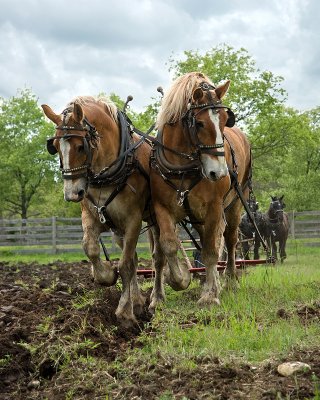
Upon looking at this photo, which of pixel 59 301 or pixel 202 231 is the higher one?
pixel 202 231

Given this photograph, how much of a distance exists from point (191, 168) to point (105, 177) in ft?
2.72

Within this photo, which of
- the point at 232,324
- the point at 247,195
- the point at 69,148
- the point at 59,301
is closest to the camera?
the point at 232,324

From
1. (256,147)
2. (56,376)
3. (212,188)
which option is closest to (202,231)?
(212,188)

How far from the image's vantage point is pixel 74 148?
17.2 feet

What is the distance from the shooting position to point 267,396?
10.3 feet

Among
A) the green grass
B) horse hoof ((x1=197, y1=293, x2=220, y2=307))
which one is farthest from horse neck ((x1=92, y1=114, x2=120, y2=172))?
horse hoof ((x1=197, y1=293, x2=220, y2=307))

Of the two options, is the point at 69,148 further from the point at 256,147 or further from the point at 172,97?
the point at 256,147

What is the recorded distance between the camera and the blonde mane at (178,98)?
5.84 metres

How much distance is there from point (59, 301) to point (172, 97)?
7.77 feet

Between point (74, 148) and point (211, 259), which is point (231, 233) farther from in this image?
point (74, 148)

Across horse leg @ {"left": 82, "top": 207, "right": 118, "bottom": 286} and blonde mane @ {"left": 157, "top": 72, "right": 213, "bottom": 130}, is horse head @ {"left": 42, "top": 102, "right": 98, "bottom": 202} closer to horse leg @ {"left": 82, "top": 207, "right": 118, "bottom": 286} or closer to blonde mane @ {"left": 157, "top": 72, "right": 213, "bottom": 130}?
horse leg @ {"left": 82, "top": 207, "right": 118, "bottom": 286}

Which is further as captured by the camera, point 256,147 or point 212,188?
point 256,147

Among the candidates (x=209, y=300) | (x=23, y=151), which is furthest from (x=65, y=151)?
(x=23, y=151)

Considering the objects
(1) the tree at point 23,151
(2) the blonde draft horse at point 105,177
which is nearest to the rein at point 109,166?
(2) the blonde draft horse at point 105,177
